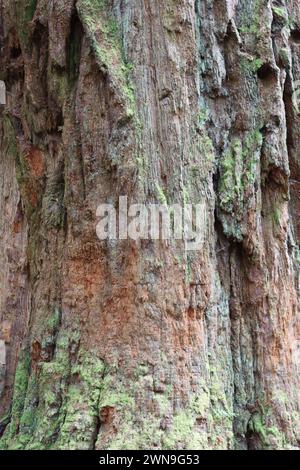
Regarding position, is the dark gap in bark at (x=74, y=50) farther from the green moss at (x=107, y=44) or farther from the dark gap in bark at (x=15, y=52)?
the dark gap in bark at (x=15, y=52)

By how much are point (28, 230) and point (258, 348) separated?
208 centimetres

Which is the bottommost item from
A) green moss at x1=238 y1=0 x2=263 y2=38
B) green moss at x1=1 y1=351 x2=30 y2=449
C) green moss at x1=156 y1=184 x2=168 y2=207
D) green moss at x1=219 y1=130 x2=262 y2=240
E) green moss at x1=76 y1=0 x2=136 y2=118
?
green moss at x1=1 y1=351 x2=30 y2=449

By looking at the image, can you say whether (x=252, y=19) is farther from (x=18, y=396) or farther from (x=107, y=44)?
(x=18, y=396)

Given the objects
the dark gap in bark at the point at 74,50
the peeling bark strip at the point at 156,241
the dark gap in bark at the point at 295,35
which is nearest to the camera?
the peeling bark strip at the point at 156,241

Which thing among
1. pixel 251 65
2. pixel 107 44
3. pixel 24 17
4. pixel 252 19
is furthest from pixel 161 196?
pixel 24 17

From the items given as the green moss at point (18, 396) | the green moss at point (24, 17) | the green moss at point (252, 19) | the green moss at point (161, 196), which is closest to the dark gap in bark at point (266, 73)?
the green moss at point (252, 19)

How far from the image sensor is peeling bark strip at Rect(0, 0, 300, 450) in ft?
14.4

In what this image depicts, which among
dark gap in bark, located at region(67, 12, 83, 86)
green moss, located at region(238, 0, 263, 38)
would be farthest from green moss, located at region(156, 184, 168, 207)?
green moss, located at region(238, 0, 263, 38)

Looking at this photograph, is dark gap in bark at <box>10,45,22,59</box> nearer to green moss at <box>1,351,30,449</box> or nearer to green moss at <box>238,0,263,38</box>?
green moss at <box>238,0,263,38</box>

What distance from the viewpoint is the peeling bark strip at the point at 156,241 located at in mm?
4395

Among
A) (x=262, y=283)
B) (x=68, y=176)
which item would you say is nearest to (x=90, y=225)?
(x=68, y=176)

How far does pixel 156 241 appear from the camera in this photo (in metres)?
4.50

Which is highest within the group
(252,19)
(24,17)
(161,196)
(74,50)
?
(24,17)
